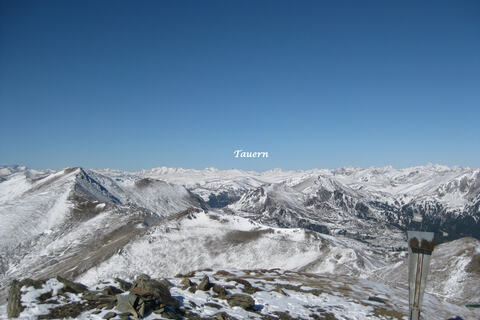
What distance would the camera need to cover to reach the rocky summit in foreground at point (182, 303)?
20047mm

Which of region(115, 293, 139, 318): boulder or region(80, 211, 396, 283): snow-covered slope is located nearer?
region(115, 293, 139, 318): boulder

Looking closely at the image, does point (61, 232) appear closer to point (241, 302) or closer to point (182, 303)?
point (182, 303)

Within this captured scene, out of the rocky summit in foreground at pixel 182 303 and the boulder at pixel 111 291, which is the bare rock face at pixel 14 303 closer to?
the rocky summit in foreground at pixel 182 303

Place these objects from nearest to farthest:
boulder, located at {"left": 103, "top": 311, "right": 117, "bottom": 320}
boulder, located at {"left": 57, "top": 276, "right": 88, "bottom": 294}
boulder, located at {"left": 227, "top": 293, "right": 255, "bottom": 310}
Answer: boulder, located at {"left": 103, "top": 311, "right": 117, "bottom": 320} → boulder, located at {"left": 57, "top": 276, "right": 88, "bottom": 294} → boulder, located at {"left": 227, "top": 293, "right": 255, "bottom": 310}

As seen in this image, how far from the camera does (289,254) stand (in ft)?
384

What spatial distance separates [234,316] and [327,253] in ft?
332

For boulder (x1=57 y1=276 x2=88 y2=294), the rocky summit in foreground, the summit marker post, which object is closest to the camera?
the summit marker post

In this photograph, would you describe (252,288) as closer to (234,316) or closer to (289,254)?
(234,316)

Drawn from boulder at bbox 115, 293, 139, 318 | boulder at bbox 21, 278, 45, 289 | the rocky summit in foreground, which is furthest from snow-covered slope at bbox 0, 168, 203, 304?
boulder at bbox 115, 293, 139, 318

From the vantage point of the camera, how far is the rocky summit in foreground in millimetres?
20047

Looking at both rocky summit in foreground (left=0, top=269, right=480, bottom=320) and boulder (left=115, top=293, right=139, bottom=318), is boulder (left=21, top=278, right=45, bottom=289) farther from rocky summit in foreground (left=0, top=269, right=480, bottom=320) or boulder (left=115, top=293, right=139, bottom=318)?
boulder (left=115, top=293, right=139, bottom=318)

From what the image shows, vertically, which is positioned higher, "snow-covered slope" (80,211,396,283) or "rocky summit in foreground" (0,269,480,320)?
"rocky summit in foreground" (0,269,480,320)

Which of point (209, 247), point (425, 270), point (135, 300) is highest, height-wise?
point (425, 270)

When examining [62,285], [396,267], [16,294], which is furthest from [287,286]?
[396,267]
